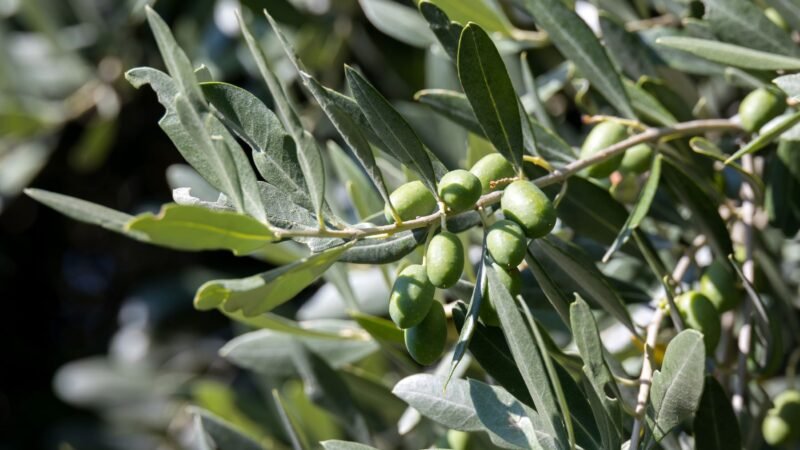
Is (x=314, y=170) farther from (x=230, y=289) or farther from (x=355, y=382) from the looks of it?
(x=355, y=382)

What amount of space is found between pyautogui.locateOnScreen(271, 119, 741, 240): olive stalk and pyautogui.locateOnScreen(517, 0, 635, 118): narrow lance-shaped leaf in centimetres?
5

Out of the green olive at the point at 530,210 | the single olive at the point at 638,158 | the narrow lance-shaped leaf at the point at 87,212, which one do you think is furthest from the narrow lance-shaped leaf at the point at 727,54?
the narrow lance-shaped leaf at the point at 87,212

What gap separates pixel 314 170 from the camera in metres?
0.63

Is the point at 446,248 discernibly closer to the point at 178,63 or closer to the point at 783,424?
the point at 178,63

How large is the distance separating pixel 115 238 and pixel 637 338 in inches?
83.0

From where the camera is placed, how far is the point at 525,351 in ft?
2.04

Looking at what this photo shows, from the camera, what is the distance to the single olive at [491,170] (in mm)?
717

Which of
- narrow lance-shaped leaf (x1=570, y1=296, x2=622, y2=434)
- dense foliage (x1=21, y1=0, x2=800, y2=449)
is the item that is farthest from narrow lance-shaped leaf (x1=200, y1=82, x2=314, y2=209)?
narrow lance-shaped leaf (x1=570, y1=296, x2=622, y2=434)

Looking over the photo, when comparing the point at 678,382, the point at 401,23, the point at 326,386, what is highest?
the point at 401,23

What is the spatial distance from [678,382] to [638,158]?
27 centimetres

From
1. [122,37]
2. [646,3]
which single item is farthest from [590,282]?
[122,37]

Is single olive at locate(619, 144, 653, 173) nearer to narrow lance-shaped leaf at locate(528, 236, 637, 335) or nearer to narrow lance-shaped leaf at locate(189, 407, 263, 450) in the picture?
narrow lance-shaped leaf at locate(528, 236, 637, 335)

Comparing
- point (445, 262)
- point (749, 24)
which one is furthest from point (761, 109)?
point (445, 262)

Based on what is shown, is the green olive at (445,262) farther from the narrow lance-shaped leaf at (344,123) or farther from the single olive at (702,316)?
the single olive at (702,316)
